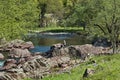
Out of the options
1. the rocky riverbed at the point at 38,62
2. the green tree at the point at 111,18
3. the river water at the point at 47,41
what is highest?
the green tree at the point at 111,18

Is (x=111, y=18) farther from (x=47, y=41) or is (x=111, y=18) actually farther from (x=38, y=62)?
(x=47, y=41)

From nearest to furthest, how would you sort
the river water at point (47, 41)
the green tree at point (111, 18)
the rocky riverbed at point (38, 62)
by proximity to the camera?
1. the rocky riverbed at point (38, 62)
2. the green tree at point (111, 18)
3. the river water at point (47, 41)

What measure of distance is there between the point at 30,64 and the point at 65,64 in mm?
5388

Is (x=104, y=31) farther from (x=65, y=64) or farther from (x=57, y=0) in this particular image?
(x=57, y=0)

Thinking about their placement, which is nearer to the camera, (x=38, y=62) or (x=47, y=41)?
(x=38, y=62)

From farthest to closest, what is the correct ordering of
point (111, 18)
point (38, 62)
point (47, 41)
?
point (47, 41)
point (111, 18)
point (38, 62)

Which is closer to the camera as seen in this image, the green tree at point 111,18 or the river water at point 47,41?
the green tree at point 111,18

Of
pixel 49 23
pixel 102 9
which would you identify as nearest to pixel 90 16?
pixel 102 9

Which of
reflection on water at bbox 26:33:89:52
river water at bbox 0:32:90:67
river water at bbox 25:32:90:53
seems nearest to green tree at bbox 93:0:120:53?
river water at bbox 0:32:90:67

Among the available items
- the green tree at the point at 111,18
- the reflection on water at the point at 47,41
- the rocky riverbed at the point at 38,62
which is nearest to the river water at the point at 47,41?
the reflection on water at the point at 47,41

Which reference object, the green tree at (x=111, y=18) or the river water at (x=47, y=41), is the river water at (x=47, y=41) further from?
the green tree at (x=111, y=18)

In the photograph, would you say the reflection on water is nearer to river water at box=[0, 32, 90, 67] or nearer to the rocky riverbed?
river water at box=[0, 32, 90, 67]

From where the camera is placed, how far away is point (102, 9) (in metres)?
56.0

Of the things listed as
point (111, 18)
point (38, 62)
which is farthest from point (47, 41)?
point (38, 62)
